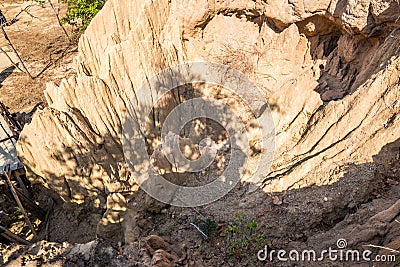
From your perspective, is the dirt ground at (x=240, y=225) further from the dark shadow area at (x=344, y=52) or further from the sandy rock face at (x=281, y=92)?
the dark shadow area at (x=344, y=52)

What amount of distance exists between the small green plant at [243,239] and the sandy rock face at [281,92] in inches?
31.3

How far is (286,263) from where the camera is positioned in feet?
13.3

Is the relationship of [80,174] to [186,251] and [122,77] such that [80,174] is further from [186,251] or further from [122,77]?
[186,251]

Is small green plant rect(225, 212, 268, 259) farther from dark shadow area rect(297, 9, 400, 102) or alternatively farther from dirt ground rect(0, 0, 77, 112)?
dirt ground rect(0, 0, 77, 112)

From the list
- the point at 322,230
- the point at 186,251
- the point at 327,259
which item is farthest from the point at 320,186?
the point at 186,251

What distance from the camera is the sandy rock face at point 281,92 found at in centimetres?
457

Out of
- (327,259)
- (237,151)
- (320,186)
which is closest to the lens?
(327,259)

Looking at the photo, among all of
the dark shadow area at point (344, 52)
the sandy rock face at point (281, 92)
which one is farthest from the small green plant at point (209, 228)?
the dark shadow area at point (344, 52)

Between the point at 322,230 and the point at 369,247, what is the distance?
111 cm

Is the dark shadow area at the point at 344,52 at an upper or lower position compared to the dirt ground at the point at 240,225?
upper

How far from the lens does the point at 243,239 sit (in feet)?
15.3

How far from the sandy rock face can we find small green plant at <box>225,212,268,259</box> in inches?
31.3

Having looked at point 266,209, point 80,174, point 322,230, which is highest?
point 80,174

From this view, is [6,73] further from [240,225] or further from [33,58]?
[240,225]
